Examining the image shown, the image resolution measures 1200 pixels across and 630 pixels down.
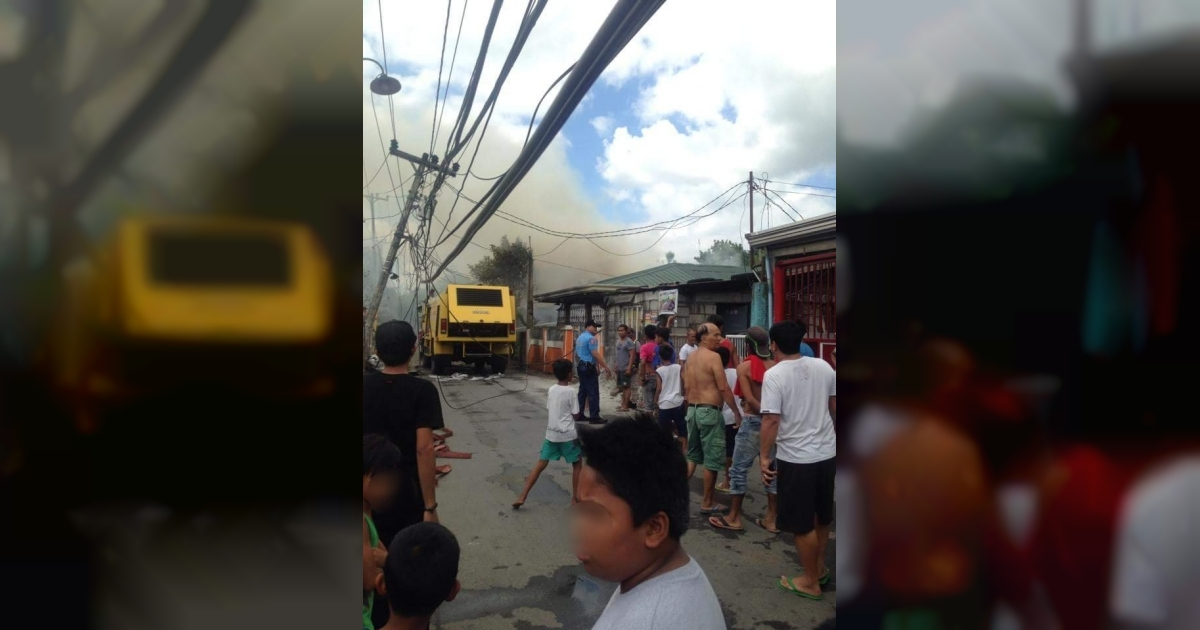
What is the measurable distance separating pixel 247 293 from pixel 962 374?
3.45 feet

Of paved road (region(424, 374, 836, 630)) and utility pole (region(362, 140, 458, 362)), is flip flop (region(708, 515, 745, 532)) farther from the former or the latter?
utility pole (region(362, 140, 458, 362))

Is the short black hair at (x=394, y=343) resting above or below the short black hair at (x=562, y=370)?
above

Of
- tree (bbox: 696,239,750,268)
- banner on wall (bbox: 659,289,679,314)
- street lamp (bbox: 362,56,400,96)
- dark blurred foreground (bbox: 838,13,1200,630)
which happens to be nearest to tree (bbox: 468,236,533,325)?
tree (bbox: 696,239,750,268)

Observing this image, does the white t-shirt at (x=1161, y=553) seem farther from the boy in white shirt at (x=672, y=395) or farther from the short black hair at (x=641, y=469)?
the boy in white shirt at (x=672, y=395)

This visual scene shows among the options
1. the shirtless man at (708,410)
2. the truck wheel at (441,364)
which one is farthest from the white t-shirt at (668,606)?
the truck wheel at (441,364)

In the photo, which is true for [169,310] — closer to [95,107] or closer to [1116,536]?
[95,107]

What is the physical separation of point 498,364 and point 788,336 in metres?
15.7

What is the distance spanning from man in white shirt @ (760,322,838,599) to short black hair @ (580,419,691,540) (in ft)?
7.48

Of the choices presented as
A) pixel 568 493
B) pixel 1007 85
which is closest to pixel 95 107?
pixel 1007 85

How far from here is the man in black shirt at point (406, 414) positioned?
9.10ft

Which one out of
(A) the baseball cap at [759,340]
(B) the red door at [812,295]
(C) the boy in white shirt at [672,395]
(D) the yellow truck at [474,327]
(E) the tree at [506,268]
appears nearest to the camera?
(A) the baseball cap at [759,340]

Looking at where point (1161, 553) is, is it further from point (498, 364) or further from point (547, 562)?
point (498, 364)

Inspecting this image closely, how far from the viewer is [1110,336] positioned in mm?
891

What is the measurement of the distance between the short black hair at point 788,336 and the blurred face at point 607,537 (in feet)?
8.16
